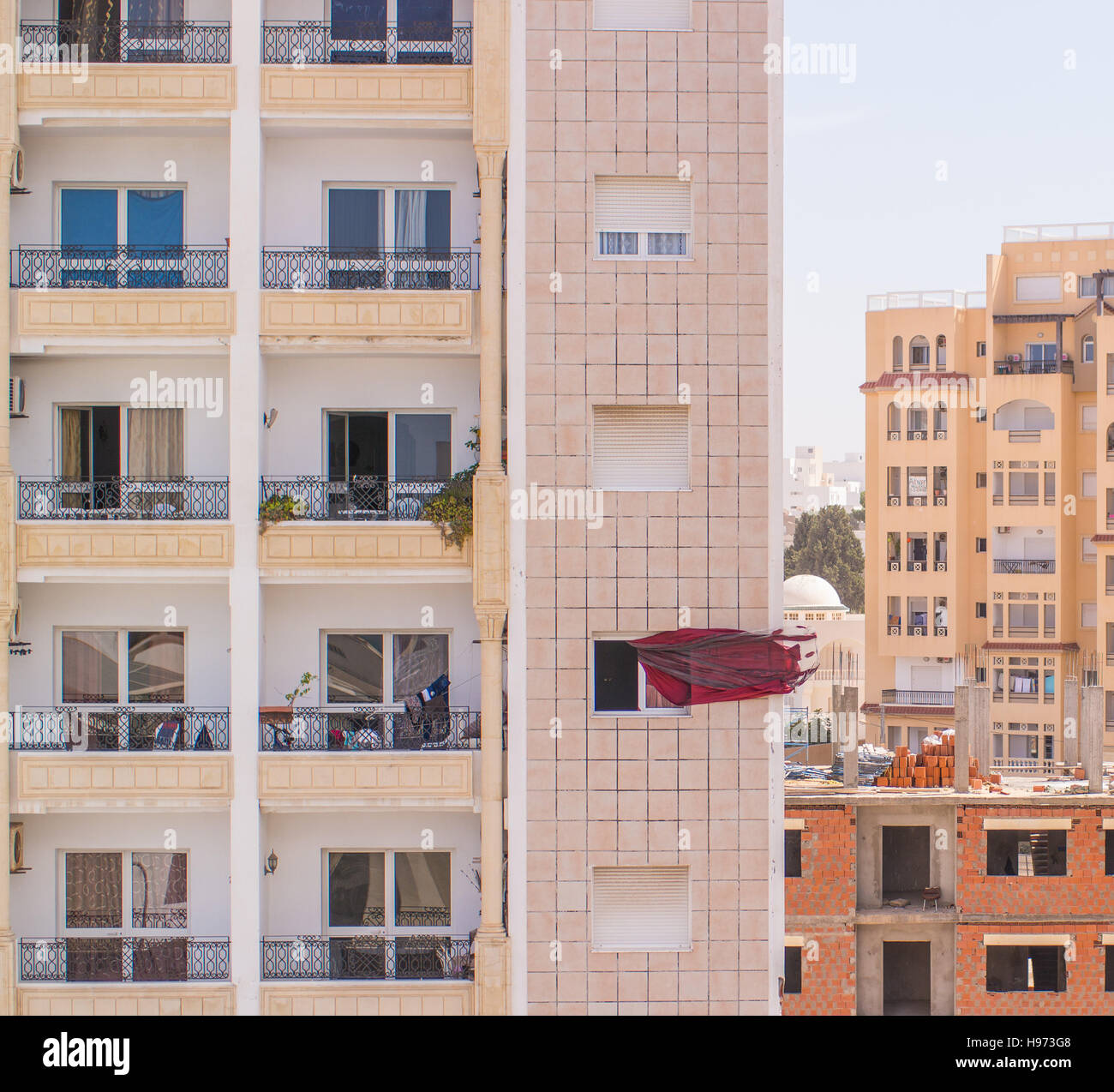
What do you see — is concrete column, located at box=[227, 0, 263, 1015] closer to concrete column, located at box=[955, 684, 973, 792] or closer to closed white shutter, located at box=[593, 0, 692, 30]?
closed white shutter, located at box=[593, 0, 692, 30]

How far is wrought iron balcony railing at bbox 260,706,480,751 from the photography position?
17.4m

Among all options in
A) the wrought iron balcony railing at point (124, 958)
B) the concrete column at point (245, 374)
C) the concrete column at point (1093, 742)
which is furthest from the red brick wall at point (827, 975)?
the concrete column at point (245, 374)

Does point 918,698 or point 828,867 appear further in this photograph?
point 918,698

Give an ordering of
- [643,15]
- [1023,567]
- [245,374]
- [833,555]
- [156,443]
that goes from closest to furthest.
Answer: [245,374]
[643,15]
[156,443]
[1023,567]
[833,555]

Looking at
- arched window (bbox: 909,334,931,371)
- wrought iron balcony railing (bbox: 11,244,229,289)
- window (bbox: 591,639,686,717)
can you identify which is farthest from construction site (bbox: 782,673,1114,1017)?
arched window (bbox: 909,334,931,371)

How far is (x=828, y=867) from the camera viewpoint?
32.7 meters

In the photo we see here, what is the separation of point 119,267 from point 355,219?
313 centimetres

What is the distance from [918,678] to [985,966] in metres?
27.9

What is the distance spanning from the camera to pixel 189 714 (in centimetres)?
1756

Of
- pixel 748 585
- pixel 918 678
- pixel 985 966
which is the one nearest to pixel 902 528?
pixel 918 678

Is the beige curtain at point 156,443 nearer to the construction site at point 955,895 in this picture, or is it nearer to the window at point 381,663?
the window at point 381,663

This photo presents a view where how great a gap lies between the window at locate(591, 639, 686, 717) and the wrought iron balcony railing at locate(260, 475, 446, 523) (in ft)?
9.55

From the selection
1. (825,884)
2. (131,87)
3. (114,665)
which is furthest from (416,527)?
(825,884)

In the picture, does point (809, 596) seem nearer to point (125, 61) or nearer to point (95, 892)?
point (95, 892)
